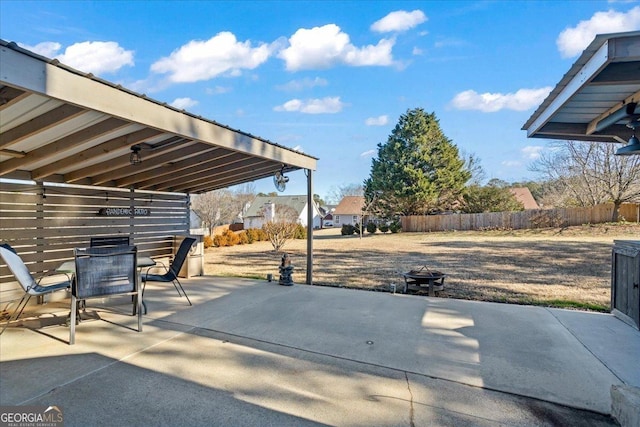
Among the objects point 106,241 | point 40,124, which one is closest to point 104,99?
point 40,124

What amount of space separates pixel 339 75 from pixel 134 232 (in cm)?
1216

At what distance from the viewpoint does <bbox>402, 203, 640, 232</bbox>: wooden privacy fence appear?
60.5ft

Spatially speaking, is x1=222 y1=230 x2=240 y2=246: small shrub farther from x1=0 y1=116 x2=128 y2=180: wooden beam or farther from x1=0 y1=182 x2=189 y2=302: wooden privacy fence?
x1=0 y1=116 x2=128 y2=180: wooden beam

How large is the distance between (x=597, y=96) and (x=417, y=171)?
21131 millimetres

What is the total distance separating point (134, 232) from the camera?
6594mm

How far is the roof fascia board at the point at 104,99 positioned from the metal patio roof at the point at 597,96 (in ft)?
11.9

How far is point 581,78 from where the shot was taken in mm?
2455

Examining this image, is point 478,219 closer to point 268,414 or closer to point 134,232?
point 134,232

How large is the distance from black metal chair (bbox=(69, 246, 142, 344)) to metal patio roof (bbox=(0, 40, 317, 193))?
1.30 metres

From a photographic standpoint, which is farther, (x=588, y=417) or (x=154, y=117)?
(x=154, y=117)

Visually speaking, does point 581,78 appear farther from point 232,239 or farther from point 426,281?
point 232,239

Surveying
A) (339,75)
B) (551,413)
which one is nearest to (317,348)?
(551,413)

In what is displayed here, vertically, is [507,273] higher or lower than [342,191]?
lower

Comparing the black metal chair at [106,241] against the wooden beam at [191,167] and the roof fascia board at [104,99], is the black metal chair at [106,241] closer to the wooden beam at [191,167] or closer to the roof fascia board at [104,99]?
the wooden beam at [191,167]
